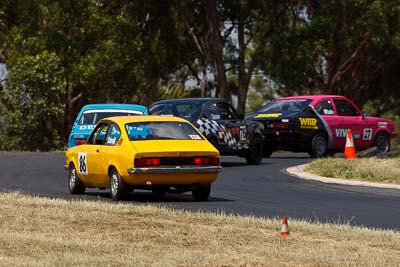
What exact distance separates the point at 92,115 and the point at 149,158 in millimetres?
8684

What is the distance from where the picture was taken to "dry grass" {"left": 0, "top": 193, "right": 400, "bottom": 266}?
11.6 metres

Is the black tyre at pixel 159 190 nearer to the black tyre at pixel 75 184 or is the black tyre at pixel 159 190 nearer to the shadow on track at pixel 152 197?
the shadow on track at pixel 152 197

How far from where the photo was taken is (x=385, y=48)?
180ft

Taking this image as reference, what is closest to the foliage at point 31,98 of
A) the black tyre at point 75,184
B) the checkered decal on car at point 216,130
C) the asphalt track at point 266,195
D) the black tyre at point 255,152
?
the asphalt track at point 266,195

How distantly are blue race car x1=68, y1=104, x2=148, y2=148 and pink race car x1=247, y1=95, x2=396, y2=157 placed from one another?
16.6 ft

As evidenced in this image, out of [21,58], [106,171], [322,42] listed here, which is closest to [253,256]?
[106,171]

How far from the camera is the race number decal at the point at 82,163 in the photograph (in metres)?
19.7

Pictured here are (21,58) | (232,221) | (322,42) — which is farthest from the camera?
(322,42)

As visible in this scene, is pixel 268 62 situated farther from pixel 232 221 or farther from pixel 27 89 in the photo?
pixel 232 221

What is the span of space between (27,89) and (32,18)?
351 cm

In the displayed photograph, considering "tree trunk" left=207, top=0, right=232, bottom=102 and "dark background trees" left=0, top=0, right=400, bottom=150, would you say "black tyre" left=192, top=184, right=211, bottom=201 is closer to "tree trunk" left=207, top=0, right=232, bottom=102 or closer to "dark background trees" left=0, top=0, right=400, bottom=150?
"dark background trees" left=0, top=0, right=400, bottom=150

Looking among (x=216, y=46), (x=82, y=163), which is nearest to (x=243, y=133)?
(x=82, y=163)

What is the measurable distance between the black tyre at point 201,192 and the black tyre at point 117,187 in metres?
1.18

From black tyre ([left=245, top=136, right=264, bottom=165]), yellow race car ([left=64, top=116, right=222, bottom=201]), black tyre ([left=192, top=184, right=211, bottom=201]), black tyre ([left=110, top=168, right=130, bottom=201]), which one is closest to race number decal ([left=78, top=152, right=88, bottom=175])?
yellow race car ([left=64, top=116, right=222, bottom=201])
